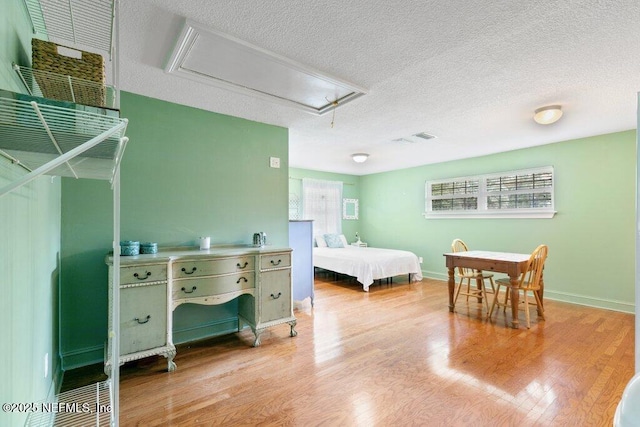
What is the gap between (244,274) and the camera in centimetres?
269

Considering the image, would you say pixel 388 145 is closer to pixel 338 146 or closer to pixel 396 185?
pixel 338 146

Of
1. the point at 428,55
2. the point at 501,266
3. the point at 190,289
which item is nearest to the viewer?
the point at 428,55

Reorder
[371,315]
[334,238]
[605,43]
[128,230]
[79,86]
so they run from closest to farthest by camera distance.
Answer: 1. [79,86]
2. [605,43]
3. [128,230]
4. [371,315]
5. [334,238]

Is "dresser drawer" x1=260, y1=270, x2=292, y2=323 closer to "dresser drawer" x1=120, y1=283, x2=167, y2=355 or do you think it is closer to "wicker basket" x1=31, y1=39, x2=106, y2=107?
"dresser drawer" x1=120, y1=283, x2=167, y2=355

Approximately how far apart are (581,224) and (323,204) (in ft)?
14.4

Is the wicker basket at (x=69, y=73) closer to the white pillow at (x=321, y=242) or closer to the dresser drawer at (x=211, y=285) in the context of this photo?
the dresser drawer at (x=211, y=285)

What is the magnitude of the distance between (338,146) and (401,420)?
11.7 ft

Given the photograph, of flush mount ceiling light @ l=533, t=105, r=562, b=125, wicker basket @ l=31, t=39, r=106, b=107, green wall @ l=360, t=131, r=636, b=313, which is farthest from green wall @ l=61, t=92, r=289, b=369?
green wall @ l=360, t=131, r=636, b=313

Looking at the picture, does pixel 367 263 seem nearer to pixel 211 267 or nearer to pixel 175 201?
pixel 211 267

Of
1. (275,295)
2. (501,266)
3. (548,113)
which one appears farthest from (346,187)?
(275,295)

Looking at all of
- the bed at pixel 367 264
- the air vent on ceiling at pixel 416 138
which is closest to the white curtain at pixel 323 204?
the bed at pixel 367 264

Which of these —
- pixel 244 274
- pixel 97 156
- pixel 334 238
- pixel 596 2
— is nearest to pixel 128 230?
pixel 244 274

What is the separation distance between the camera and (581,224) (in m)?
4.02

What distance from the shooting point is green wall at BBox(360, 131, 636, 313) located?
3.67 m
